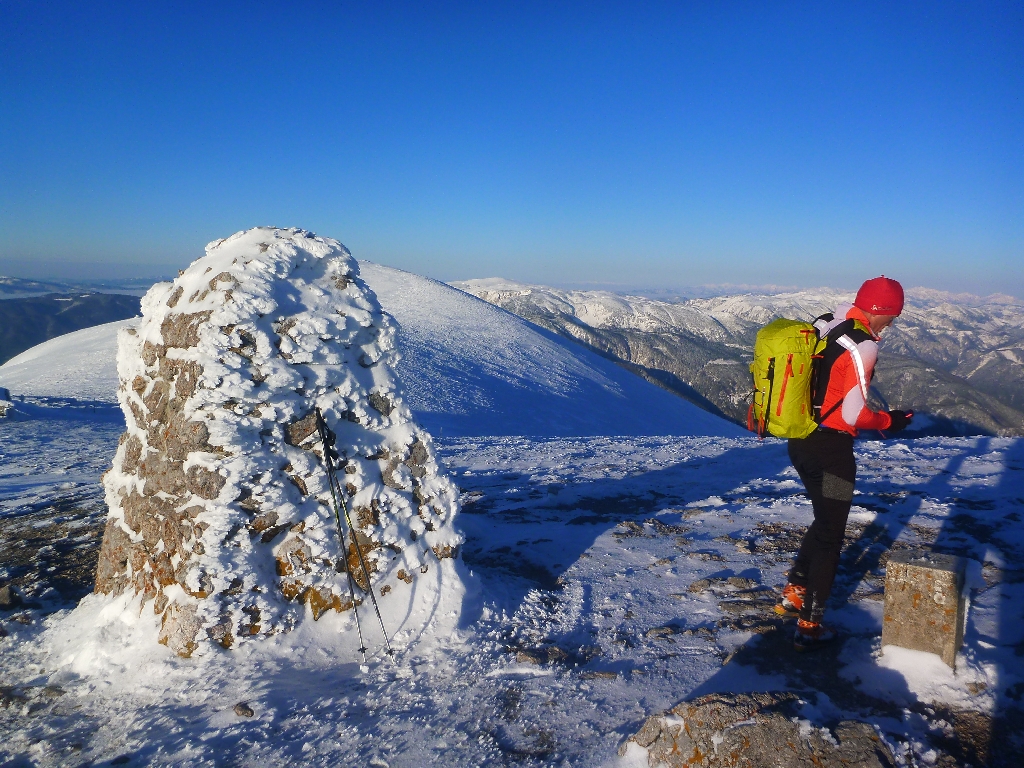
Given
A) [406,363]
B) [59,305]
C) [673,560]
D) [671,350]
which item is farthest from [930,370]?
[59,305]

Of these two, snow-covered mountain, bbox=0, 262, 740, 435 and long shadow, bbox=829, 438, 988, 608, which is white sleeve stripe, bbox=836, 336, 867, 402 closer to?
long shadow, bbox=829, 438, 988, 608

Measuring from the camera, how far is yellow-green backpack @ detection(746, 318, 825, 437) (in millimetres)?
4457

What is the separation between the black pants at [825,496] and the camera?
4.51 metres

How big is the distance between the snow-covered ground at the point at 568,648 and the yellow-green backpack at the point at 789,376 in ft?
5.18

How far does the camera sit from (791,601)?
16.6ft

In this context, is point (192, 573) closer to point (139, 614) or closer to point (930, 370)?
point (139, 614)

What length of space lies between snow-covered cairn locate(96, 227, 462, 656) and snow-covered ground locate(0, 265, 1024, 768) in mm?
375

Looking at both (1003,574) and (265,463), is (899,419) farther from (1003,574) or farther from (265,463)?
(265,463)

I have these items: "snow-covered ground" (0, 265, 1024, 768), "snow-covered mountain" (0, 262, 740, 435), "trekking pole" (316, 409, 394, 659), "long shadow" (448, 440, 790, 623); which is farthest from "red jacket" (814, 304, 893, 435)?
"snow-covered mountain" (0, 262, 740, 435)

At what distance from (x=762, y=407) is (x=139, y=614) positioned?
568 cm

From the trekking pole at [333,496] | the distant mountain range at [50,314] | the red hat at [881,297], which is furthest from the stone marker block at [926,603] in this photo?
the distant mountain range at [50,314]

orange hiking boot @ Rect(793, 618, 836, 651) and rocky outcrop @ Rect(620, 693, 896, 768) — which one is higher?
rocky outcrop @ Rect(620, 693, 896, 768)

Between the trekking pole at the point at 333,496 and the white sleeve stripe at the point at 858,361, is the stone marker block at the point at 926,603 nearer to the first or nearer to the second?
the white sleeve stripe at the point at 858,361

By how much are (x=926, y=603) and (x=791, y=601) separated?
1.26 m
